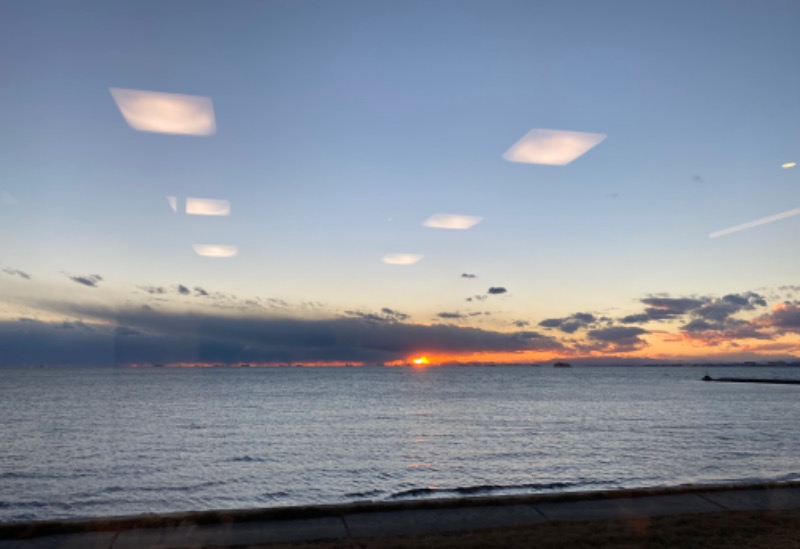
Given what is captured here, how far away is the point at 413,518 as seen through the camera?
11.2m

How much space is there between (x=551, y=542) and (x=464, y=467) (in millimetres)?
16615

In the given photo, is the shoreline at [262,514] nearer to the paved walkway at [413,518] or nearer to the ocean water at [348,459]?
the paved walkway at [413,518]

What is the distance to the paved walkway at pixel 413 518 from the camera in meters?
9.89

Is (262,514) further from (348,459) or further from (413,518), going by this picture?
(348,459)

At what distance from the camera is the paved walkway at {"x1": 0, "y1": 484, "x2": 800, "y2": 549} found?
9891mm

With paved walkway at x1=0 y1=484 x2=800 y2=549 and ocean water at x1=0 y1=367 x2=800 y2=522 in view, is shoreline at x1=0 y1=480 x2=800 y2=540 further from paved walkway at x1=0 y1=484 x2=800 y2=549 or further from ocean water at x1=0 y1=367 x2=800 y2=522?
ocean water at x1=0 y1=367 x2=800 y2=522

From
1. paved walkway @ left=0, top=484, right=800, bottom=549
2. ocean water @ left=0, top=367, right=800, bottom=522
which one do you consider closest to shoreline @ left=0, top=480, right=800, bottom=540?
paved walkway @ left=0, top=484, right=800, bottom=549

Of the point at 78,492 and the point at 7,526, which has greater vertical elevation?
the point at 7,526

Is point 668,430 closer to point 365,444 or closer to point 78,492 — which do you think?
point 365,444

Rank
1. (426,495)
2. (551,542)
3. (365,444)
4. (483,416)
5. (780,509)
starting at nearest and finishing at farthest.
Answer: (551,542) → (780,509) → (426,495) → (365,444) → (483,416)

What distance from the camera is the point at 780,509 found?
1219 centimetres

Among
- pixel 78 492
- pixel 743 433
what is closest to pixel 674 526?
pixel 78 492

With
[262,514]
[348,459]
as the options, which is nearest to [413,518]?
[262,514]

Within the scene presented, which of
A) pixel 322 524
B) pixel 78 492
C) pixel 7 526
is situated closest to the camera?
pixel 7 526
